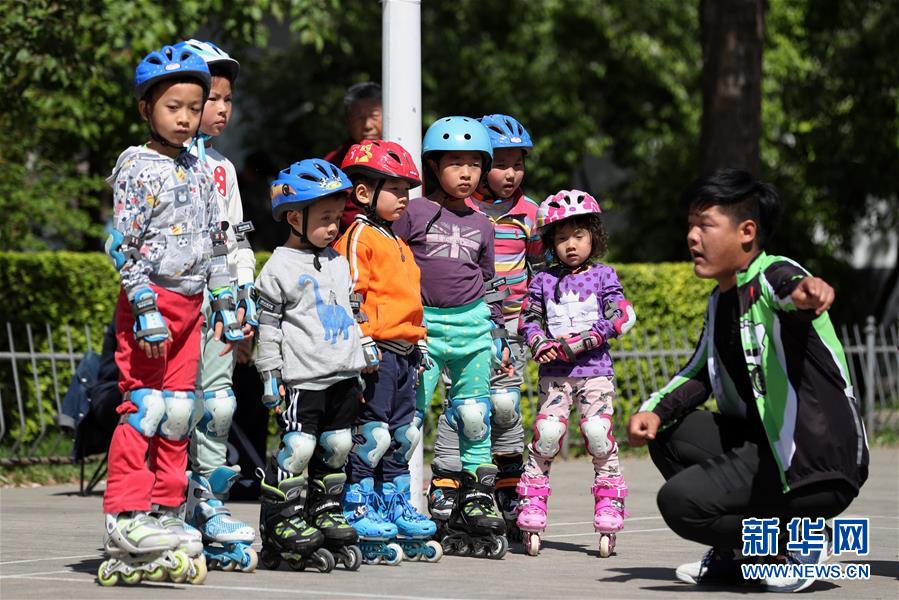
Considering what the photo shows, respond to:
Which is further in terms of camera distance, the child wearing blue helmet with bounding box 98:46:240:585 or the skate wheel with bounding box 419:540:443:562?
the skate wheel with bounding box 419:540:443:562

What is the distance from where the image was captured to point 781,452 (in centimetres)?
631

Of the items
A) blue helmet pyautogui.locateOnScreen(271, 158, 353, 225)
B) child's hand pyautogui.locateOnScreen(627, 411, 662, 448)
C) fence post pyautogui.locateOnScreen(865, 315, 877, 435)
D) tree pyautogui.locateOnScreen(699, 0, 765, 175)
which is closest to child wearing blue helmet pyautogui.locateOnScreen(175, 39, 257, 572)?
blue helmet pyautogui.locateOnScreen(271, 158, 353, 225)

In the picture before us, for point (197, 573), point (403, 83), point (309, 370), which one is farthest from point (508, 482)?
point (197, 573)

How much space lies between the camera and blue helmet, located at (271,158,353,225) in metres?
7.12

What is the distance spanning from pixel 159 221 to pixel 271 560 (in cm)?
163

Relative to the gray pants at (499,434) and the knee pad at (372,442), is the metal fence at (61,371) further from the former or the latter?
the knee pad at (372,442)

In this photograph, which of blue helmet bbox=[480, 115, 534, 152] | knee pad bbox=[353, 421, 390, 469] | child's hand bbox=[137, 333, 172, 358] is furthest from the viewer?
blue helmet bbox=[480, 115, 534, 152]

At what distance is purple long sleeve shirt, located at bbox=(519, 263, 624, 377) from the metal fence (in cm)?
423

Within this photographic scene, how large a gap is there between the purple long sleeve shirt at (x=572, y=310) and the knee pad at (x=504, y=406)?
22 centimetres

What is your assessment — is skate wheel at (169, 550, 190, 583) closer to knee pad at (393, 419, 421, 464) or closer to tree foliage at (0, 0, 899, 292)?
knee pad at (393, 419, 421, 464)

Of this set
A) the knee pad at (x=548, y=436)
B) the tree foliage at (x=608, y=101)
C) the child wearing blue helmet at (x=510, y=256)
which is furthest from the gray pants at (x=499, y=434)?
the tree foliage at (x=608, y=101)

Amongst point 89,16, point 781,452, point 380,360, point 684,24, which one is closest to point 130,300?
point 380,360

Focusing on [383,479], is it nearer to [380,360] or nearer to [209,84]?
[380,360]

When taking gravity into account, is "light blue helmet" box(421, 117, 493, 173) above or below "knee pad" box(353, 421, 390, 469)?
above
